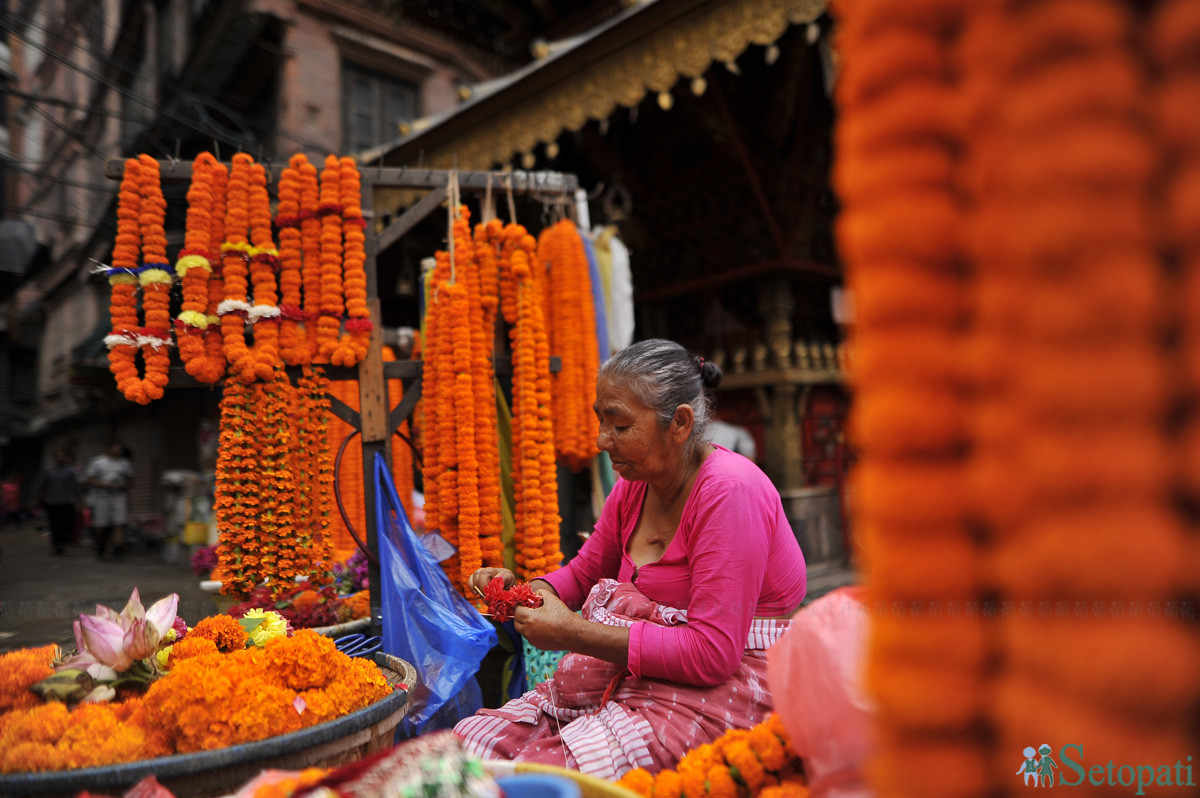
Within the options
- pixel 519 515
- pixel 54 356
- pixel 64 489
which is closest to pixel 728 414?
pixel 519 515

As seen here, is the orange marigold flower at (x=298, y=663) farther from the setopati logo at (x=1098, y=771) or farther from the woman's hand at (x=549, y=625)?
the setopati logo at (x=1098, y=771)

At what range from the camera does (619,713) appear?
5.40 ft

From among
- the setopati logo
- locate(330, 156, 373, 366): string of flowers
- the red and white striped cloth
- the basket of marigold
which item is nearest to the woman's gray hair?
the red and white striped cloth

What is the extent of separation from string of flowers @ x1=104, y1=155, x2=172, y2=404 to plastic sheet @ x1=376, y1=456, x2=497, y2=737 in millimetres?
1144

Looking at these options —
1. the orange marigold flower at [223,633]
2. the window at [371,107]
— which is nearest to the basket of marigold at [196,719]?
the orange marigold flower at [223,633]

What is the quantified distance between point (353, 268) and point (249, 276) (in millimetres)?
482

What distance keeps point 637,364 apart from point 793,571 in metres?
0.73

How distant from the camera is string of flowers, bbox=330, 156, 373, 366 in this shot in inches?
129

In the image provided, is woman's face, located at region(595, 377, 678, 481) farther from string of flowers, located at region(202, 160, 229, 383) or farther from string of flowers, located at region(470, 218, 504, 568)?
string of flowers, located at region(202, 160, 229, 383)

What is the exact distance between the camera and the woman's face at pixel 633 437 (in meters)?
1.94

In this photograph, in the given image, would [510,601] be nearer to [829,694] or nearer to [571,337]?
[829,694]

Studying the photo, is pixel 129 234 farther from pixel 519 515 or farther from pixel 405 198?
pixel 405 198

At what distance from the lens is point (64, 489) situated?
11.2 metres

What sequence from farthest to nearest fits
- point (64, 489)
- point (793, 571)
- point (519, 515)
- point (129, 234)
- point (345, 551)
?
1. point (64, 489)
2. point (345, 551)
3. point (519, 515)
4. point (129, 234)
5. point (793, 571)
